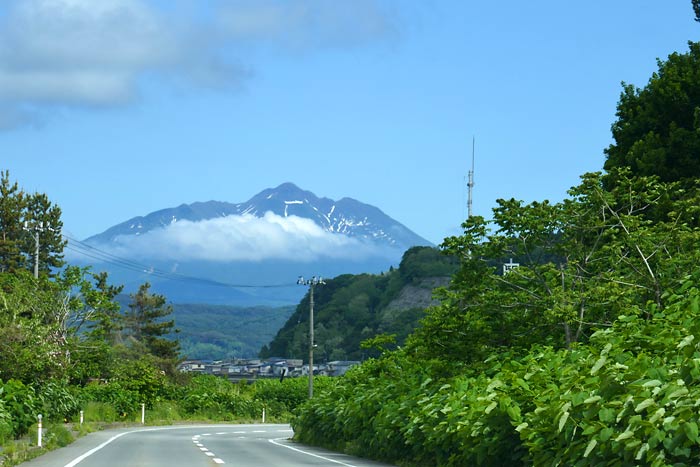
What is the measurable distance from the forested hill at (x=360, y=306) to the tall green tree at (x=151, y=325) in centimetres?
4158

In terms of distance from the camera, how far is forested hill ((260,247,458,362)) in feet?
515

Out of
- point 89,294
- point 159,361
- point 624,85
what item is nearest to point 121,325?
point 159,361

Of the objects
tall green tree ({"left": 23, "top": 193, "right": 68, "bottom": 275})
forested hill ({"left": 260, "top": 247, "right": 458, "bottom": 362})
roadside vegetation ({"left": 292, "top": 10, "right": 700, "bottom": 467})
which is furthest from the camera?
forested hill ({"left": 260, "top": 247, "right": 458, "bottom": 362})

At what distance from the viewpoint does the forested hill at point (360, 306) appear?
515ft

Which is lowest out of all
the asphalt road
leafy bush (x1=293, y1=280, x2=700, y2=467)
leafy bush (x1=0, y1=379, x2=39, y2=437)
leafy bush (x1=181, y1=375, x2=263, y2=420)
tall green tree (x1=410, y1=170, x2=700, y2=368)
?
leafy bush (x1=181, y1=375, x2=263, y2=420)

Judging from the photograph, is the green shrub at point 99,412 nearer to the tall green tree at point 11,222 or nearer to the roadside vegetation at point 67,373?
the roadside vegetation at point 67,373

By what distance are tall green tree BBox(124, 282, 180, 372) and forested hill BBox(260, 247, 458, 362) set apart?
4158 cm

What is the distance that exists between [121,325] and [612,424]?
330ft

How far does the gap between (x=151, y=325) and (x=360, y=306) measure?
62.1m

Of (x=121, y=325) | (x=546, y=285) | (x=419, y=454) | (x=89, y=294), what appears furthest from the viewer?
(x=121, y=325)

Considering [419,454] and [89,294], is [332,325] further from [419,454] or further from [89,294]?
[419,454]

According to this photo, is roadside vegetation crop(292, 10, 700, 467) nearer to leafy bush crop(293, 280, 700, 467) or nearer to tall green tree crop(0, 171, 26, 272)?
leafy bush crop(293, 280, 700, 467)

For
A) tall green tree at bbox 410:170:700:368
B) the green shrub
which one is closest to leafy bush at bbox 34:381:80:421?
the green shrub

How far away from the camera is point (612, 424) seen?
1180cm
